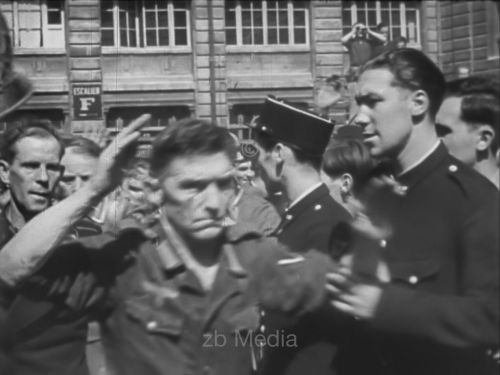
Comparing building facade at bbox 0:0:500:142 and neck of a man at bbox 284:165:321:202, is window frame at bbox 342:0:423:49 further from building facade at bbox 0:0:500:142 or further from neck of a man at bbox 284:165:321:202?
neck of a man at bbox 284:165:321:202

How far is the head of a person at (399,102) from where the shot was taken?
222 centimetres

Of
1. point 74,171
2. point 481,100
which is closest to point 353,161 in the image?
point 481,100

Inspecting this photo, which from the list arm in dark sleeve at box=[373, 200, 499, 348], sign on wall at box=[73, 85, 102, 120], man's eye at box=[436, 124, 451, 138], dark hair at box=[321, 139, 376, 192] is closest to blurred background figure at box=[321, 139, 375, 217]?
dark hair at box=[321, 139, 376, 192]

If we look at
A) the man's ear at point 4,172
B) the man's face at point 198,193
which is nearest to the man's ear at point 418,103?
the man's face at point 198,193

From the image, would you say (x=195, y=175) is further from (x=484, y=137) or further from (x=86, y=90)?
(x=484, y=137)

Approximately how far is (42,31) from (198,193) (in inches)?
17.7

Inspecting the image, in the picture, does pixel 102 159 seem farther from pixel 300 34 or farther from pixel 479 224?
pixel 479 224

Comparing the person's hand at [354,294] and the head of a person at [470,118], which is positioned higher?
the head of a person at [470,118]

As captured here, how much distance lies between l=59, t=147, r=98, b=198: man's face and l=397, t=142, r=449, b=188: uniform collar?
61 cm

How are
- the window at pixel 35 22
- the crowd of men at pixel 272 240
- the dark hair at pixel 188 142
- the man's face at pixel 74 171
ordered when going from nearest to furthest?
the crowd of men at pixel 272 240 → the dark hair at pixel 188 142 → the window at pixel 35 22 → the man's face at pixel 74 171

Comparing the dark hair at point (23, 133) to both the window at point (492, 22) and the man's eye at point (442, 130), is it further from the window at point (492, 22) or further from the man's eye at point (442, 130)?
the window at point (492, 22)

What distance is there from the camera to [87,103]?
2.38 m

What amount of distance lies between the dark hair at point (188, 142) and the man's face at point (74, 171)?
222 mm

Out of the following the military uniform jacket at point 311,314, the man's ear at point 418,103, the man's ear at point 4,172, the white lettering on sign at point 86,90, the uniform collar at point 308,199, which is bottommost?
the military uniform jacket at point 311,314
